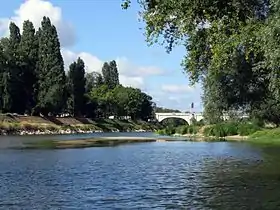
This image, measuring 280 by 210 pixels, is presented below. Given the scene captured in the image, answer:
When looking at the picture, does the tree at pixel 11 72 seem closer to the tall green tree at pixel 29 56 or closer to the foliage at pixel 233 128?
the tall green tree at pixel 29 56

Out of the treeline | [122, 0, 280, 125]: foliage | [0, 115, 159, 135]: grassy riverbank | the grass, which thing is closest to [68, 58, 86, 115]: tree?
[0, 115, 159, 135]: grassy riverbank

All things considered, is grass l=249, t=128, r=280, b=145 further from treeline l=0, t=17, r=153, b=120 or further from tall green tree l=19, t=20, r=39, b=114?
tall green tree l=19, t=20, r=39, b=114

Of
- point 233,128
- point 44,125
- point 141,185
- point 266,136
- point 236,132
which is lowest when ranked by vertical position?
point 141,185

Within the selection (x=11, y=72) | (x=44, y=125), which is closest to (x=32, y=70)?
(x=11, y=72)

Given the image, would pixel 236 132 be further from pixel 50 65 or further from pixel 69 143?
pixel 50 65

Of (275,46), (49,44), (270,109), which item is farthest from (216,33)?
(49,44)

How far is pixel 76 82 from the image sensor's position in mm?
181875

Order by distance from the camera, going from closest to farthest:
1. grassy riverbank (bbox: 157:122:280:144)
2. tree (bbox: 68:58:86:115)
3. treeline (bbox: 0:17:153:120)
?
grassy riverbank (bbox: 157:122:280:144) → treeline (bbox: 0:17:153:120) → tree (bbox: 68:58:86:115)

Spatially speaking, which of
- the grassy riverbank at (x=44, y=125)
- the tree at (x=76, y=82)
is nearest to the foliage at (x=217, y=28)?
the grassy riverbank at (x=44, y=125)

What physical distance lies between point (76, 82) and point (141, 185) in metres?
153

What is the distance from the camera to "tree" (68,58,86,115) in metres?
180

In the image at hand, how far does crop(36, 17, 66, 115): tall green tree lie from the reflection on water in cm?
10655

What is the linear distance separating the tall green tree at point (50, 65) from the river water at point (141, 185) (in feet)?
349

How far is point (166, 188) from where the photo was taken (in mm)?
29656
